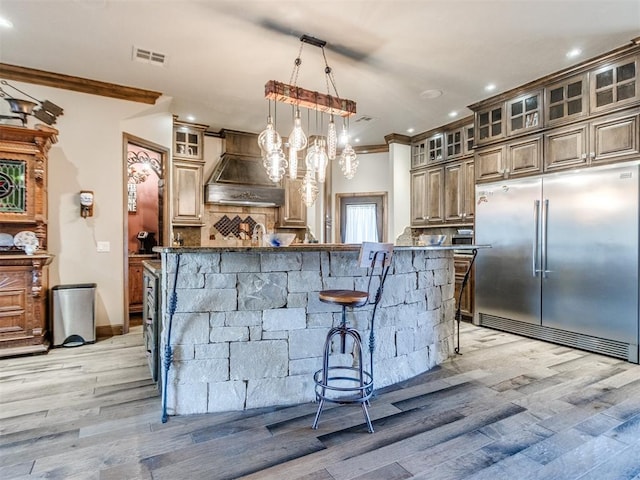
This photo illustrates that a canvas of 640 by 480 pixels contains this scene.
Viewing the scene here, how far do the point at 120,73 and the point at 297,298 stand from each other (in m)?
3.28

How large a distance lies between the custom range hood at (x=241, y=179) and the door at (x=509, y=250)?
3.30 meters

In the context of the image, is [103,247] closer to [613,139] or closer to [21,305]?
[21,305]

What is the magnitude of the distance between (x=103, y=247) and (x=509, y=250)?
4.87 m

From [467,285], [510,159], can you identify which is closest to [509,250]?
[467,285]

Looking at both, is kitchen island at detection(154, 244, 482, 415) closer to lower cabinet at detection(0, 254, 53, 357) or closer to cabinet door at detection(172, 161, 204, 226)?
lower cabinet at detection(0, 254, 53, 357)

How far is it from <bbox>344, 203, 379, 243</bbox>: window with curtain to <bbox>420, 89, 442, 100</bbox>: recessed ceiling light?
8.33 ft

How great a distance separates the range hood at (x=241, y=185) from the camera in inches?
225

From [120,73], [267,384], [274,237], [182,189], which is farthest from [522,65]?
[182,189]

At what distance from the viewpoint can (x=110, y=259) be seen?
4.24 meters

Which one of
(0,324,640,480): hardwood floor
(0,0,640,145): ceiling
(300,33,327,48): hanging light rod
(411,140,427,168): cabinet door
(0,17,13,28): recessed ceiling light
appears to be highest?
(0,17,13,28): recessed ceiling light

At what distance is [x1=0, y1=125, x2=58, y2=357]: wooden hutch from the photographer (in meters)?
3.40

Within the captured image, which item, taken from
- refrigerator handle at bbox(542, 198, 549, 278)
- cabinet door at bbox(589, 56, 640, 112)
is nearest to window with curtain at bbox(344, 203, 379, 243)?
refrigerator handle at bbox(542, 198, 549, 278)

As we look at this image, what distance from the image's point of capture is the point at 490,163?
4609 mm

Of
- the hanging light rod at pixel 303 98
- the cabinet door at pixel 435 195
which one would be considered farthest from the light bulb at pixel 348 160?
the cabinet door at pixel 435 195
